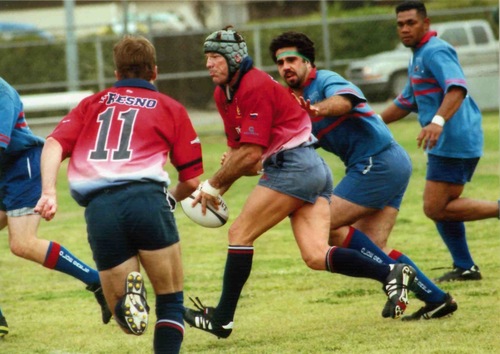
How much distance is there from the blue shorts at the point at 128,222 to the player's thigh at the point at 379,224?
7.28ft

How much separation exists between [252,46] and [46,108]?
5.85 meters

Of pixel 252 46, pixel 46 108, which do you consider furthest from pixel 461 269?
pixel 252 46

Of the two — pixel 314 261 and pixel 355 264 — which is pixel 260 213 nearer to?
pixel 314 261

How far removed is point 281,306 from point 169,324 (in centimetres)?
235

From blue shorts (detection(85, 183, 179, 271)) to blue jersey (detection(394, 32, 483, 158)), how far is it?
307 cm

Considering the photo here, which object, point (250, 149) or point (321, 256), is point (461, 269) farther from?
point (250, 149)

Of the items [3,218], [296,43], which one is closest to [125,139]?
[296,43]

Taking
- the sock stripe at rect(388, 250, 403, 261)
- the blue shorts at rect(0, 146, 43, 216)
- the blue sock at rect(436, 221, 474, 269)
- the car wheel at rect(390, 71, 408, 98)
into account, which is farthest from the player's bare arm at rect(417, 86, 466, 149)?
the car wheel at rect(390, 71, 408, 98)

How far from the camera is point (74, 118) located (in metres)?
5.67

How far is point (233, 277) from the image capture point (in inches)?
260

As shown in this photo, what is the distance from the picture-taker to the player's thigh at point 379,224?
7402 mm

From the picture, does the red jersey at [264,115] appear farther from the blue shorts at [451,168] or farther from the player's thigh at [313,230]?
the blue shorts at [451,168]

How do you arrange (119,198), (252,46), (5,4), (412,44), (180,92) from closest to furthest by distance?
(119,198) → (412,44) → (180,92) → (252,46) → (5,4)

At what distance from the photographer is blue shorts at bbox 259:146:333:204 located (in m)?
6.51
